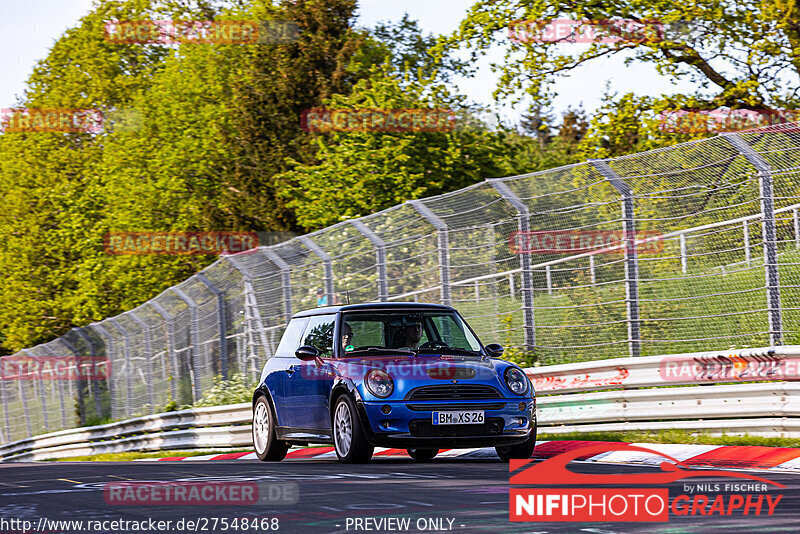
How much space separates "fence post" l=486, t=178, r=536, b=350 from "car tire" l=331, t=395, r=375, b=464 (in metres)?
3.64

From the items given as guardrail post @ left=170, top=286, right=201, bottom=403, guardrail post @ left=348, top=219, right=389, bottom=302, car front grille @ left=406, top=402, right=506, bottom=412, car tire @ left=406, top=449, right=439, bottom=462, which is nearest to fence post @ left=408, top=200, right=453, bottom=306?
guardrail post @ left=348, top=219, right=389, bottom=302

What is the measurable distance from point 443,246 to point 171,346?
9904 millimetres

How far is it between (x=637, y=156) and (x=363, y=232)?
5234mm

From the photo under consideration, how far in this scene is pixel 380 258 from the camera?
54.9ft

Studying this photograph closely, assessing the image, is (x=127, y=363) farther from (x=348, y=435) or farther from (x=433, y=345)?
(x=348, y=435)

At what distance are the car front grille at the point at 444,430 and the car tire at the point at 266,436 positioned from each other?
291 cm

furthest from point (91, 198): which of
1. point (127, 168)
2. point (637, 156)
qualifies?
point (637, 156)

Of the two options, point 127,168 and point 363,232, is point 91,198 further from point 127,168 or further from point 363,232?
point 363,232

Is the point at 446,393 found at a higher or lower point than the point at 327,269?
lower

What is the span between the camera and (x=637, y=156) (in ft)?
41.9

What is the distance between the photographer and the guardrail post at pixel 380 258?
54.7ft

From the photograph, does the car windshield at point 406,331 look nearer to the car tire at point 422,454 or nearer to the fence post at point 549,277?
the car tire at point 422,454

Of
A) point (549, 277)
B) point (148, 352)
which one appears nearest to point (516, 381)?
point (549, 277)

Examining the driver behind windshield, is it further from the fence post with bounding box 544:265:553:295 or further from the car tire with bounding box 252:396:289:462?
the fence post with bounding box 544:265:553:295
